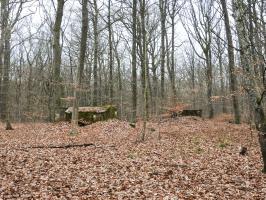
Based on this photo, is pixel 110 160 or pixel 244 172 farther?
pixel 110 160

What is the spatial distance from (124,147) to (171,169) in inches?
149

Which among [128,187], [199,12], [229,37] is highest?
[199,12]

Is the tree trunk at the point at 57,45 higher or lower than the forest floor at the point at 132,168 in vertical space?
higher

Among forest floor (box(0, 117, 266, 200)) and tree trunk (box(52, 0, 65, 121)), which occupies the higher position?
tree trunk (box(52, 0, 65, 121))

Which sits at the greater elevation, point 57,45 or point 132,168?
point 57,45

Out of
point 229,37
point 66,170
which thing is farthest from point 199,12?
point 66,170

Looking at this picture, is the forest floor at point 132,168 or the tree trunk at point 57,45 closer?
the forest floor at point 132,168

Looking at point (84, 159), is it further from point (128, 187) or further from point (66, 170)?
point (128, 187)

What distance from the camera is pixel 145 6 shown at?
17078 mm

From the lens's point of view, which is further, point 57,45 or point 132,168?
point 57,45

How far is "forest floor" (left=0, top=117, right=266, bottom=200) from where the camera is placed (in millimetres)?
7844

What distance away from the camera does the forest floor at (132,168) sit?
7.84 metres

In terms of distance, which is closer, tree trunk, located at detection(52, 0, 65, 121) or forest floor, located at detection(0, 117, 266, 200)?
forest floor, located at detection(0, 117, 266, 200)

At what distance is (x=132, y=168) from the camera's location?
33.1ft
